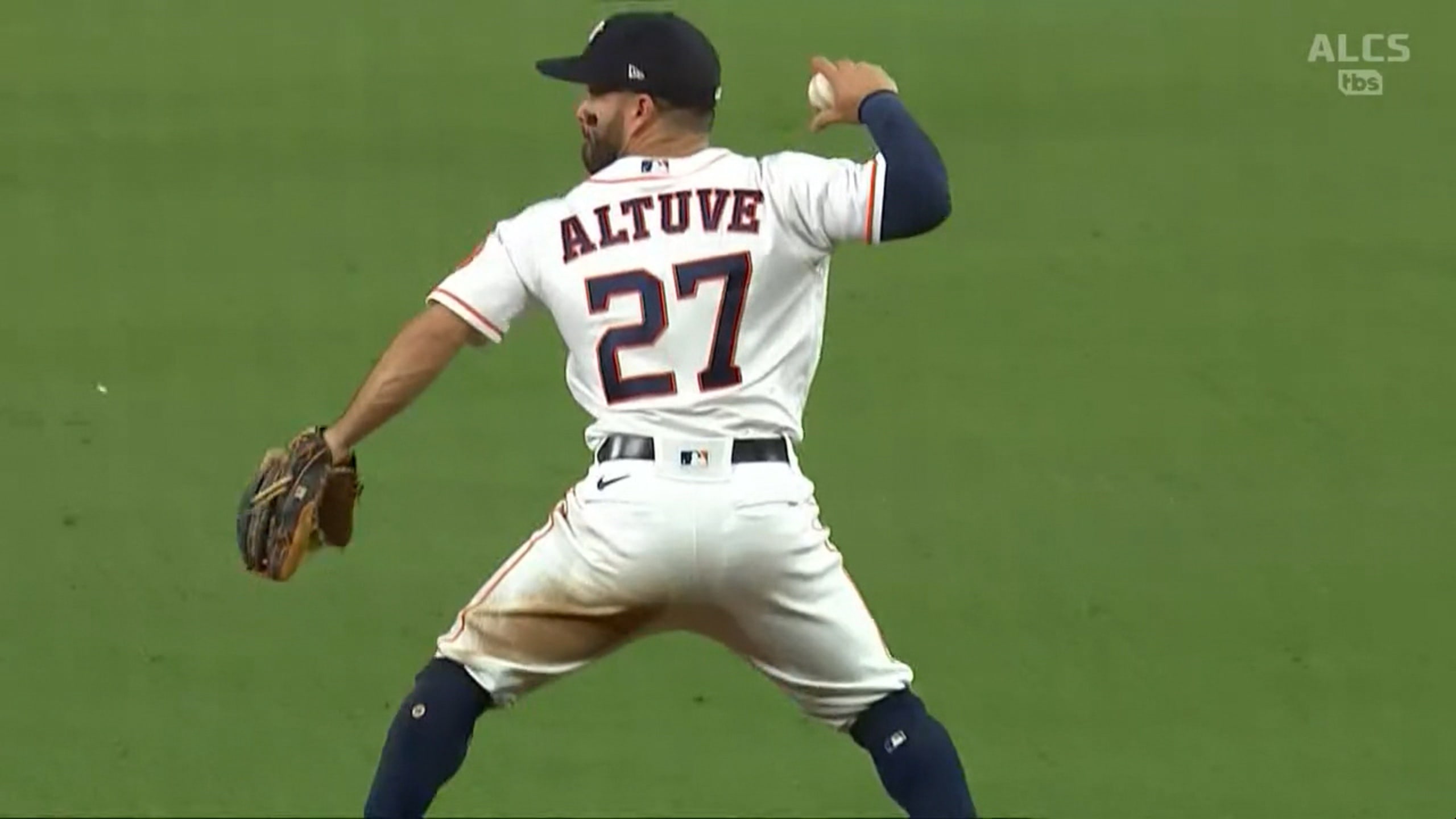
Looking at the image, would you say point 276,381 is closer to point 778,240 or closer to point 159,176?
point 159,176

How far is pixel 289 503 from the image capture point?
3.13 meters

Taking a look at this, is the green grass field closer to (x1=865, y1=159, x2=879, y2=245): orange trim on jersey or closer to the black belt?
the black belt

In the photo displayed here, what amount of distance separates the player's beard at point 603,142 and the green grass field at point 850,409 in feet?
4.46

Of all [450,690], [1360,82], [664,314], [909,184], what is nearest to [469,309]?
[664,314]

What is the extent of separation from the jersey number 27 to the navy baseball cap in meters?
0.29

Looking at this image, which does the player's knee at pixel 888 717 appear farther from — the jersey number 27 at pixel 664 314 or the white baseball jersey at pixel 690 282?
the jersey number 27 at pixel 664 314

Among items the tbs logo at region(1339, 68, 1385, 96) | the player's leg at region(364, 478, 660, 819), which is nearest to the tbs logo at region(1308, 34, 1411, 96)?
the tbs logo at region(1339, 68, 1385, 96)

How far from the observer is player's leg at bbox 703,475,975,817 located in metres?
3.05

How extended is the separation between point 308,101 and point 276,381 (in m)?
0.69

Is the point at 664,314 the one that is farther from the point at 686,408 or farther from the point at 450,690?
the point at 450,690

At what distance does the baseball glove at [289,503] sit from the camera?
124 inches

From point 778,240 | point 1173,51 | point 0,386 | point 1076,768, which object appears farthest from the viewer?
point 1173,51

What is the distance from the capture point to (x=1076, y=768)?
14.0ft

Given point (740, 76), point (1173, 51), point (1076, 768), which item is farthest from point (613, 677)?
Result: point (1173, 51)
